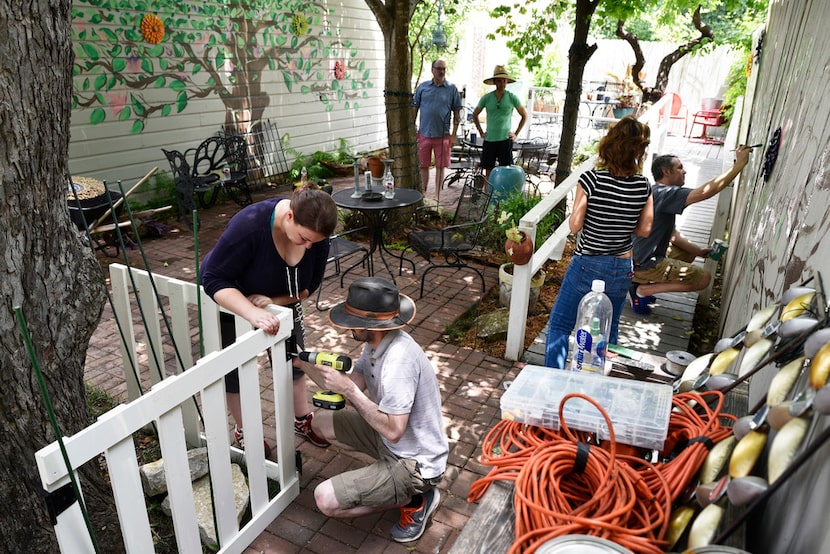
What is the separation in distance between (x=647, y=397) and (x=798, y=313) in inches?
19.8

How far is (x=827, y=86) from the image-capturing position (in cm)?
246

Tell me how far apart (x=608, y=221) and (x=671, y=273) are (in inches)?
64.4

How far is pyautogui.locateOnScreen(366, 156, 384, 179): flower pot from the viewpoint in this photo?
22.7 feet

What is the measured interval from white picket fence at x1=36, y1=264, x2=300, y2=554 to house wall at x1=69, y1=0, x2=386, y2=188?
5.12m

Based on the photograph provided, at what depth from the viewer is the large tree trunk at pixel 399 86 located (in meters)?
7.02

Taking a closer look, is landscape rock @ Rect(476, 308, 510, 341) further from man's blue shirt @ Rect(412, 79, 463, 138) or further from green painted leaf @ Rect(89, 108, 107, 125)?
green painted leaf @ Rect(89, 108, 107, 125)

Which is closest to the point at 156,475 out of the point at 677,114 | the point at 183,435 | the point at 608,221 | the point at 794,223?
the point at 183,435

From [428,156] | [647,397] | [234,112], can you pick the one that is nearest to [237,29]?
[234,112]

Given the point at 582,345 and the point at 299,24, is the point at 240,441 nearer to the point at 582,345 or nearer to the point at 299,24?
the point at 582,345

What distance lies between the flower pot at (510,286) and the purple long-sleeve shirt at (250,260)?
264 centimetres

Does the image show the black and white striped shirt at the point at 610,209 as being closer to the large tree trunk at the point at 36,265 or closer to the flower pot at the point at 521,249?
the flower pot at the point at 521,249

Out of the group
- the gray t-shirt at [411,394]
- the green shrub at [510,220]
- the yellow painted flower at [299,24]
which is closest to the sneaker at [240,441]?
the gray t-shirt at [411,394]

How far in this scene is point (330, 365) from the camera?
271 cm

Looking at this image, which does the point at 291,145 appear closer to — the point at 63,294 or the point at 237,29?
the point at 237,29
